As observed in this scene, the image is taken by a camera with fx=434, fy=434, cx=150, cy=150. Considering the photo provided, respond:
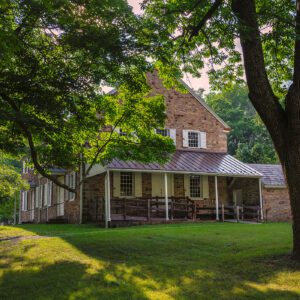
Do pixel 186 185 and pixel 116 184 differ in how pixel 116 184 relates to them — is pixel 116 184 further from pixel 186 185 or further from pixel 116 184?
pixel 186 185

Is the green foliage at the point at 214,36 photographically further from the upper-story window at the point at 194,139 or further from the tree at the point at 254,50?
the upper-story window at the point at 194,139

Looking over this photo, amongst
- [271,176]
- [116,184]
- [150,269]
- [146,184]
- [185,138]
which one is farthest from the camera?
[185,138]

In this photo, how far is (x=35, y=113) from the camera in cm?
1115

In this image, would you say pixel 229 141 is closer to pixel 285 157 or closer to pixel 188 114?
pixel 188 114

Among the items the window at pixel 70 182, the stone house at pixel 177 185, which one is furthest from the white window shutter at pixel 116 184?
the window at pixel 70 182

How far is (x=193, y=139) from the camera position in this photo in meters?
25.9

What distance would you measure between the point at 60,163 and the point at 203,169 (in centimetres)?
1077

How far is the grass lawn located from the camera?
683 centimetres

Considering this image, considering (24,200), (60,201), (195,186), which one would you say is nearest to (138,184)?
(195,186)

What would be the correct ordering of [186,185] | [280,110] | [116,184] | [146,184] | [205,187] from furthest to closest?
[205,187], [186,185], [146,184], [116,184], [280,110]

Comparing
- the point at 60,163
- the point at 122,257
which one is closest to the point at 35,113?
the point at 60,163

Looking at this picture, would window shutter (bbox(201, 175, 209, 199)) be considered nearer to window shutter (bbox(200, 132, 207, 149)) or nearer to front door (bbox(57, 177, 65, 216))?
window shutter (bbox(200, 132, 207, 149))

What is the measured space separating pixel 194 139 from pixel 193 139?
0.08 meters

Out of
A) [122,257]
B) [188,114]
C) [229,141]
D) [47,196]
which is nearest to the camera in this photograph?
[122,257]
